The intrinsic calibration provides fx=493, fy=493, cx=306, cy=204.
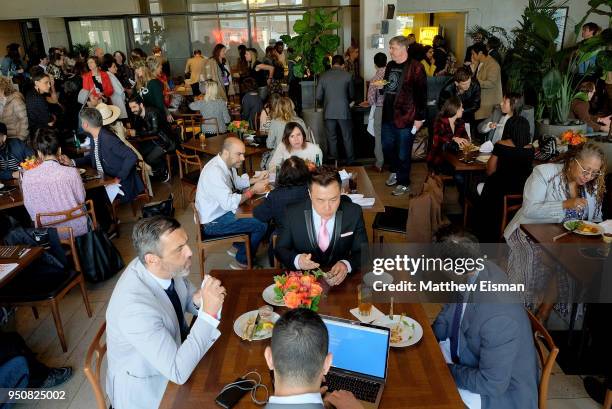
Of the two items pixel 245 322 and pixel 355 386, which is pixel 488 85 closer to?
pixel 245 322

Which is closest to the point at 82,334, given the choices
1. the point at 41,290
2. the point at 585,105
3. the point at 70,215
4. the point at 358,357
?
the point at 41,290

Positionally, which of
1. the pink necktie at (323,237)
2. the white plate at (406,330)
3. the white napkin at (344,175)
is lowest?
the white plate at (406,330)

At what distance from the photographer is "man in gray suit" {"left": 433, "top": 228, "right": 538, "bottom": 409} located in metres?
2.08

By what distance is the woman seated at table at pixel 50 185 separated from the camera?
4.19 m

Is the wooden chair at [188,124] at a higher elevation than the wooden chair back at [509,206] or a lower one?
higher

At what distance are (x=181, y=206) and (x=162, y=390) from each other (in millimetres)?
4394

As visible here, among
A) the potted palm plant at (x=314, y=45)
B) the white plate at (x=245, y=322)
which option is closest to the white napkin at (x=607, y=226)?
the white plate at (x=245, y=322)

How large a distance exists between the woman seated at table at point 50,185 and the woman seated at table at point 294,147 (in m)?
1.77

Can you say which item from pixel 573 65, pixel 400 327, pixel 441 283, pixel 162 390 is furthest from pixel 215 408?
pixel 573 65

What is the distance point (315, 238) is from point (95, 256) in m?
2.29

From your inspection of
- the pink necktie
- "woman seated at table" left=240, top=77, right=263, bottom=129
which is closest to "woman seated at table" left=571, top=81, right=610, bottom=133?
"woman seated at table" left=240, top=77, right=263, bottom=129

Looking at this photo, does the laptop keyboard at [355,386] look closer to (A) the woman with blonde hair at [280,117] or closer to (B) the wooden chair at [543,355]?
(B) the wooden chair at [543,355]

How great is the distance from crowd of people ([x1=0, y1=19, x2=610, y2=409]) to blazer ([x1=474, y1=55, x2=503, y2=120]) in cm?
2

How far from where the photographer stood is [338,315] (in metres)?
2.44
